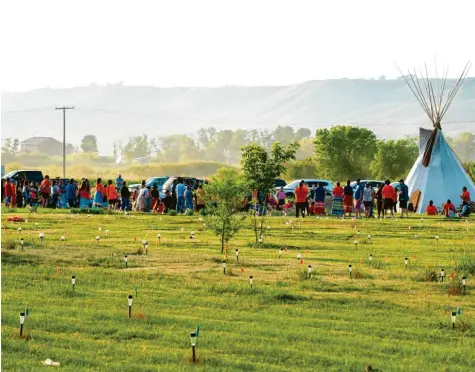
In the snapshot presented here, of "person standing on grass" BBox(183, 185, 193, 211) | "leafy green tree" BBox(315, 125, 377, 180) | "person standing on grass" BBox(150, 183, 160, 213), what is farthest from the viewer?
"leafy green tree" BBox(315, 125, 377, 180)

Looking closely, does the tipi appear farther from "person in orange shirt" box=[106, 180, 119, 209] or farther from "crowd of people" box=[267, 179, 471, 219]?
"person in orange shirt" box=[106, 180, 119, 209]

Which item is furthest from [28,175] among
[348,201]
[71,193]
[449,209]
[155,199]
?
[449,209]

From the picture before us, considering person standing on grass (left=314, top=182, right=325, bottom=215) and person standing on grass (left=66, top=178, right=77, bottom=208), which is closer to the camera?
person standing on grass (left=314, top=182, right=325, bottom=215)

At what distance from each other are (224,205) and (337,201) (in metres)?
20.5

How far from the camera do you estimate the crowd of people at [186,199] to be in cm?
4403

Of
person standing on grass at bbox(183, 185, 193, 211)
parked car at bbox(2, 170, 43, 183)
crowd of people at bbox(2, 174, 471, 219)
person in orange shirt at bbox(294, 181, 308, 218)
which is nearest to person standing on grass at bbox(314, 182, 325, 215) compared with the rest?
crowd of people at bbox(2, 174, 471, 219)

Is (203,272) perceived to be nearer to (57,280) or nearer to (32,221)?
(57,280)

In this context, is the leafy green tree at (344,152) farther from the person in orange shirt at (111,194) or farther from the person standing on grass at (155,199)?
the person in orange shirt at (111,194)

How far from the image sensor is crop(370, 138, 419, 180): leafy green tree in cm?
10331

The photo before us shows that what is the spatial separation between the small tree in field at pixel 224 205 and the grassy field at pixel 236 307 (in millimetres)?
679

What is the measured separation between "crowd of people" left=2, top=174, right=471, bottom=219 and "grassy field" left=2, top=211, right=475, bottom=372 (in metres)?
15.5

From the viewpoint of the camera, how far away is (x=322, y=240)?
3038cm

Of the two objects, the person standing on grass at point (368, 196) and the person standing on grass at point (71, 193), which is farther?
the person standing on grass at point (71, 193)

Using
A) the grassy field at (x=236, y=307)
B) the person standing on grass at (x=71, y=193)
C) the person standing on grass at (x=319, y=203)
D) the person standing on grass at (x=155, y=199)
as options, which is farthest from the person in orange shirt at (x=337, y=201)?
the grassy field at (x=236, y=307)
